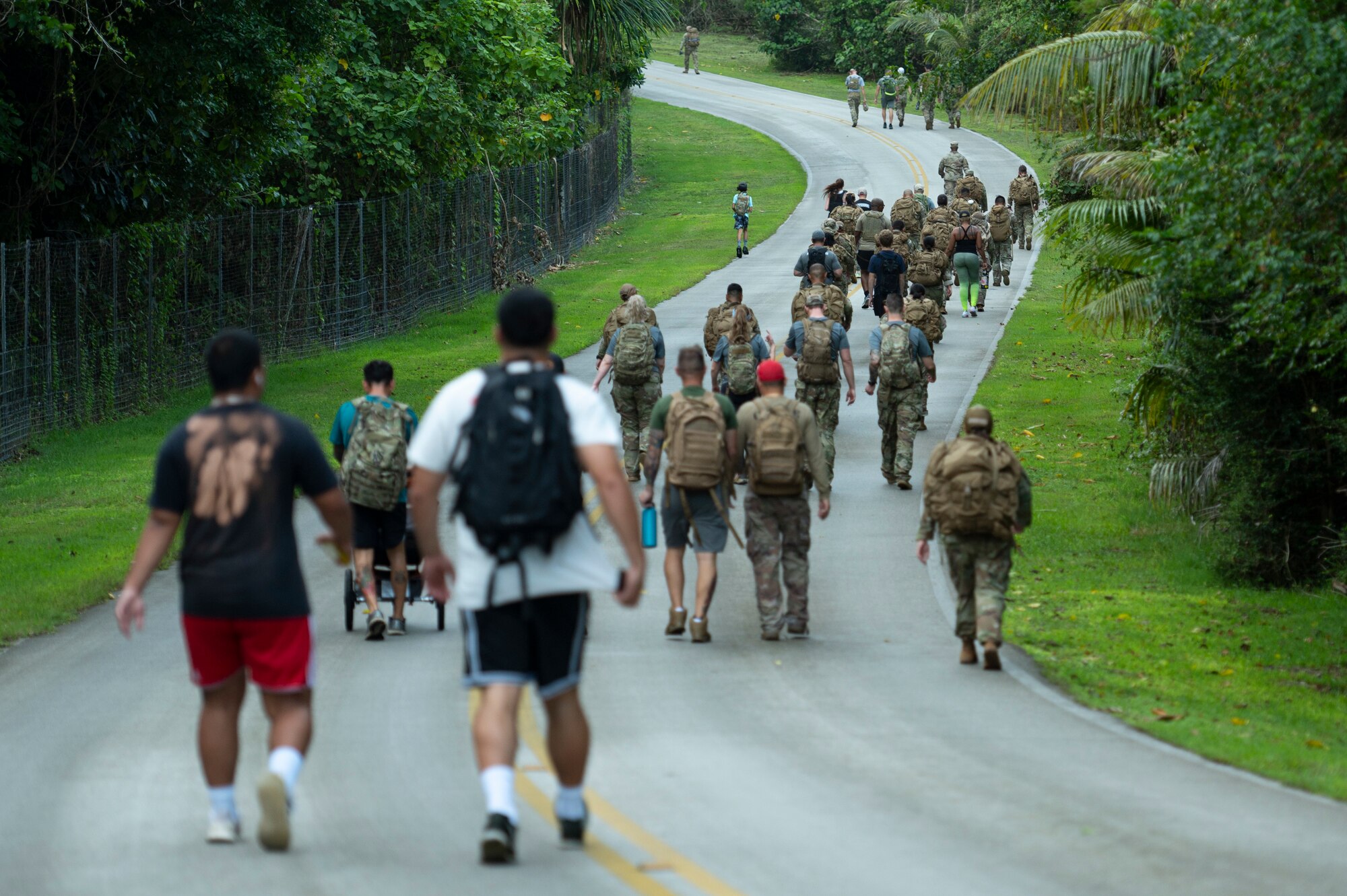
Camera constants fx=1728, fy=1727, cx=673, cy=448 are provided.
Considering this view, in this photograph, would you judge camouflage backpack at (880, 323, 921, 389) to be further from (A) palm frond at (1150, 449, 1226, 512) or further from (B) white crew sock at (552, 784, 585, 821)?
(B) white crew sock at (552, 784, 585, 821)

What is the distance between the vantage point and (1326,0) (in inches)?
463

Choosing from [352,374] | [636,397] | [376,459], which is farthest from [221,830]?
[352,374]

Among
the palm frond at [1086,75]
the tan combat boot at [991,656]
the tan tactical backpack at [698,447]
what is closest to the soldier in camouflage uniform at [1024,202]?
the palm frond at [1086,75]

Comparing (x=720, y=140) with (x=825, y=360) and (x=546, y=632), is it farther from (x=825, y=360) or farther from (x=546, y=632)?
(x=546, y=632)

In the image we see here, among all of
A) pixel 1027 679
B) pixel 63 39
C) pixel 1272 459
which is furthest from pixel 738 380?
pixel 63 39

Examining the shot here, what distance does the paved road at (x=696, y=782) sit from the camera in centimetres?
664

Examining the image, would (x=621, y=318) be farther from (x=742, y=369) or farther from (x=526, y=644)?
(x=526, y=644)

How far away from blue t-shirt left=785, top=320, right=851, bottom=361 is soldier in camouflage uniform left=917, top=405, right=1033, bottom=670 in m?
5.71

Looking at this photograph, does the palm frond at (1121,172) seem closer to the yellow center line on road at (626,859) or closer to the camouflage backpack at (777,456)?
the camouflage backpack at (777,456)

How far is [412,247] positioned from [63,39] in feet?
53.7

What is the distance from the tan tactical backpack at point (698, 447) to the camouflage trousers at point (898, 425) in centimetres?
638

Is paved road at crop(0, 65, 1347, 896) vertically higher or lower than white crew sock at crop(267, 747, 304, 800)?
lower

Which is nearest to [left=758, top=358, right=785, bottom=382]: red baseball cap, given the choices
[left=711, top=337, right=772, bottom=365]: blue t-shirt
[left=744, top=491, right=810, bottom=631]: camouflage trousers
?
[left=744, top=491, right=810, bottom=631]: camouflage trousers

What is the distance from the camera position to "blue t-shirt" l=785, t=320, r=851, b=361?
57.7ft
